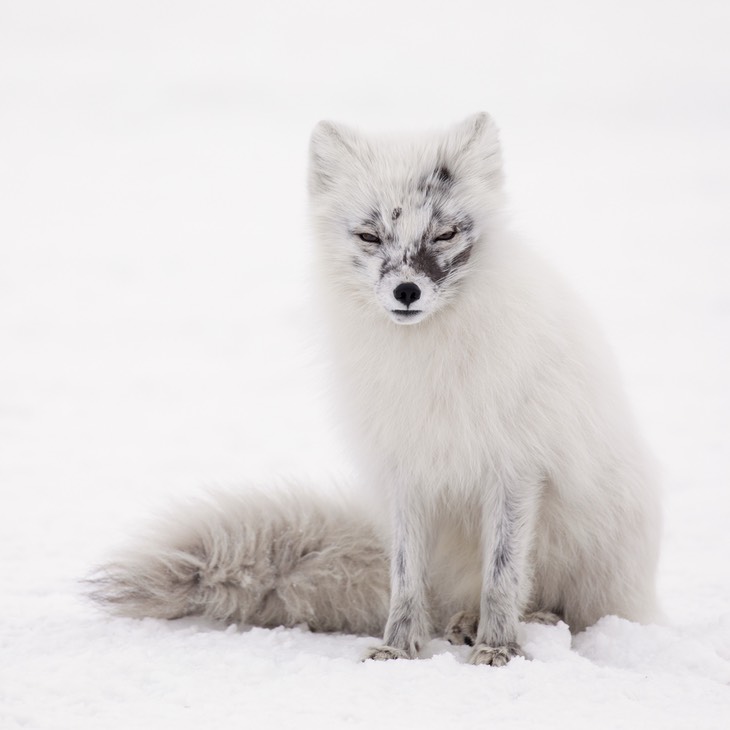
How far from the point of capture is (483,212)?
9.36ft

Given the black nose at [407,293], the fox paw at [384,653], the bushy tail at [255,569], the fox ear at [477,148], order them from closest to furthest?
the black nose at [407,293] → the fox paw at [384,653] → the fox ear at [477,148] → the bushy tail at [255,569]

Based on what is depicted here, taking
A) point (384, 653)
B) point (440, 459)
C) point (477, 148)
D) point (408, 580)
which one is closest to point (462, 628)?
point (408, 580)

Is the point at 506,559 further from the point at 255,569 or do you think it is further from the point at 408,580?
the point at 255,569

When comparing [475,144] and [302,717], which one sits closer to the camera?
[302,717]

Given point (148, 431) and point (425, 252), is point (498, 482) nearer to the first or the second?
point (425, 252)

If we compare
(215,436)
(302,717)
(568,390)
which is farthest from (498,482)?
(215,436)

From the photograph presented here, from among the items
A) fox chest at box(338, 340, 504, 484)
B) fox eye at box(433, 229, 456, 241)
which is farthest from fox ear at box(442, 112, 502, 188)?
fox chest at box(338, 340, 504, 484)

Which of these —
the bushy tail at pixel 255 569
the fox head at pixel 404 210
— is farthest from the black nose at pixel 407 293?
the bushy tail at pixel 255 569

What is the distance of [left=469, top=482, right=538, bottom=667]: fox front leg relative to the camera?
2.80 metres

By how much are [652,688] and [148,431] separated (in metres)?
3.74

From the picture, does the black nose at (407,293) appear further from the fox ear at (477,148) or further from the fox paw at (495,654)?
the fox paw at (495,654)

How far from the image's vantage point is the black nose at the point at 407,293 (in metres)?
2.63

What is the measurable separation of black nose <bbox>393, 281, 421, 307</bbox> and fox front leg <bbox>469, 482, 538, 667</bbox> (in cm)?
60

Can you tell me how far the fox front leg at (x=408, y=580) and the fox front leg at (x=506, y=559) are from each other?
0.59ft
